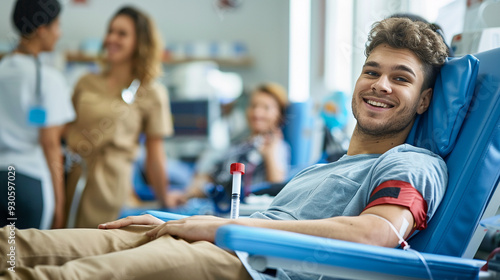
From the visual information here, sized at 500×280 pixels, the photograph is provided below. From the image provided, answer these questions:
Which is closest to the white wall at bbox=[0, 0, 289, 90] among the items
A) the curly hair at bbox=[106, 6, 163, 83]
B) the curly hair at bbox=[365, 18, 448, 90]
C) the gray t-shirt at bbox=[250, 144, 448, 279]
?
the curly hair at bbox=[106, 6, 163, 83]

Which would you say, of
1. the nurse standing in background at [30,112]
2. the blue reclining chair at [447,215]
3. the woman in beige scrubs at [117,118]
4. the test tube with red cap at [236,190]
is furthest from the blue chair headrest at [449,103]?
the woman in beige scrubs at [117,118]

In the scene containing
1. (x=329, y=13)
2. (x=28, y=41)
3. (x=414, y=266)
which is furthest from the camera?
(x=329, y=13)

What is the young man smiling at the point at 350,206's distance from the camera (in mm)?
1020

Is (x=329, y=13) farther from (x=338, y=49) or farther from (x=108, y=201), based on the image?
(x=108, y=201)

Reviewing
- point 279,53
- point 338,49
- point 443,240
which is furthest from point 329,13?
point 443,240

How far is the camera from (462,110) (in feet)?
4.20

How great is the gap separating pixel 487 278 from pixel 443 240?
0.16 m

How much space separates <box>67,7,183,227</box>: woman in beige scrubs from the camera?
2.71m

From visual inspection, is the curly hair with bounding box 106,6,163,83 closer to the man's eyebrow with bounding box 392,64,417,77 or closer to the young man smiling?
the young man smiling

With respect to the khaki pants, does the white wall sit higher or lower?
higher

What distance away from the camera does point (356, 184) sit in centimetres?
122

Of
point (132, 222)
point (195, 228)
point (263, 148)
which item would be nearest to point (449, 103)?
point (195, 228)

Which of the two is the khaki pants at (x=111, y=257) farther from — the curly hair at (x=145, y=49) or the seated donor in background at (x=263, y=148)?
the seated donor in background at (x=263, y=148)

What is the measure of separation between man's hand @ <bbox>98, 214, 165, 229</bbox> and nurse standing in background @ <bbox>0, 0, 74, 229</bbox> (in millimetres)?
1069
